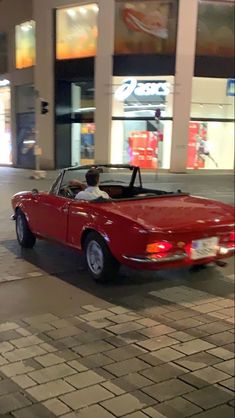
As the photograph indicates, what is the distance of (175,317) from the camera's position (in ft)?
13.5

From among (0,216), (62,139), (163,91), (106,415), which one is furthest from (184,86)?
(106,415)

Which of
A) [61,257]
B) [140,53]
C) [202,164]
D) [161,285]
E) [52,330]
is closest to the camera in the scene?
[52,330]

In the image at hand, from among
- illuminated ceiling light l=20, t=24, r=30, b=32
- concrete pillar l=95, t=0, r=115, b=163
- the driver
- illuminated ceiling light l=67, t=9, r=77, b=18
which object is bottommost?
the driver

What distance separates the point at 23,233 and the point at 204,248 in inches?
105

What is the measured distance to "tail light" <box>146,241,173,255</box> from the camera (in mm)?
4383

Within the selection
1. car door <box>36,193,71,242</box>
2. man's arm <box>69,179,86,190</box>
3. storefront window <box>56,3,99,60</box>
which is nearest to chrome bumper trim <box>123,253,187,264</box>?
car door <box>36,193,71,242</box>

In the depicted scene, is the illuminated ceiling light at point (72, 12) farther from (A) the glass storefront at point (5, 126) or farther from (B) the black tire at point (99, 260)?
(B) the black tire at point (99, 260)

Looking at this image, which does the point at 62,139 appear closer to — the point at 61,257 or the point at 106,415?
the point at 61,257

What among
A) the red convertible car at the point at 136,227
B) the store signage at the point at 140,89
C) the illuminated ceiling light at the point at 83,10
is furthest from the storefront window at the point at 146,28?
the red convertible car at the point at 136,227

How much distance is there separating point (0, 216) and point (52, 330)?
5505mm

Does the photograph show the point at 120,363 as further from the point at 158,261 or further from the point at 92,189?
the point at 92,189

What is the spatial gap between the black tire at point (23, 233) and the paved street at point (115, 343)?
69 centimetres

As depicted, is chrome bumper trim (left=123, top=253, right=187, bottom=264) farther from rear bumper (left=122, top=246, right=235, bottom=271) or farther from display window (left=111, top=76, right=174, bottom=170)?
display window (left=111, top=76, right=174, bottom=170)

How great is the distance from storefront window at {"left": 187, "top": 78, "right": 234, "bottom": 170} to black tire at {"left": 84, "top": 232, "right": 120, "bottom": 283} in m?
15.1
